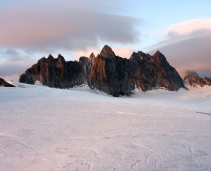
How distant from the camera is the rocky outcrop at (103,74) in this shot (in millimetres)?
58344

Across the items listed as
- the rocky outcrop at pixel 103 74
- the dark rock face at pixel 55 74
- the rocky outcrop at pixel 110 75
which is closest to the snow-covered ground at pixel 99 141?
the rocky outcrop at pixel 110 75

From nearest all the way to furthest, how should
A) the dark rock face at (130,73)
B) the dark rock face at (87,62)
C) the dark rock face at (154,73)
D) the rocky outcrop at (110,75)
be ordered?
1. the rocky outcrop at (110,75)
2. the dark rock face at (130,73)
3. the dark rock face at (87,62)
4. the dark rock face at (154,73)

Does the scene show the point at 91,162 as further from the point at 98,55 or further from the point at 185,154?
the point at 98,55

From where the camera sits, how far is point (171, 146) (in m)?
8.66

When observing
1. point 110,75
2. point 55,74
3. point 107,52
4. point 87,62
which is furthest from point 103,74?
point 55,74

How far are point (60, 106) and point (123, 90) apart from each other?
44972mm

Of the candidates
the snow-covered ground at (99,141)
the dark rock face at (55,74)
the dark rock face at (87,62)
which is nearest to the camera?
the snow-covered ground at (99,141)

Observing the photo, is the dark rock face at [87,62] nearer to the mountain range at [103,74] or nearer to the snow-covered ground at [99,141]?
the mountain range at [103,74]

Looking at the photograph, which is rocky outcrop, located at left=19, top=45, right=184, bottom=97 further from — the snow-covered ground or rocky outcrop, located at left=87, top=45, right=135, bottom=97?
the snow-covered ground

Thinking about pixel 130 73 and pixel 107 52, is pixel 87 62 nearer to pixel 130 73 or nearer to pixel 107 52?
pixel 107 52

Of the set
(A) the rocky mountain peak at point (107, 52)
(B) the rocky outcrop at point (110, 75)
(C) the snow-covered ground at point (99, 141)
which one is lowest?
(C) the snow-covered ground at point (99, 141)

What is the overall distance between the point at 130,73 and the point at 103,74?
10.3m

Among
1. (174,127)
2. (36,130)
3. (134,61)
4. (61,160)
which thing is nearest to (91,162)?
(61,160)

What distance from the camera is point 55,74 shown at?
6006cm
